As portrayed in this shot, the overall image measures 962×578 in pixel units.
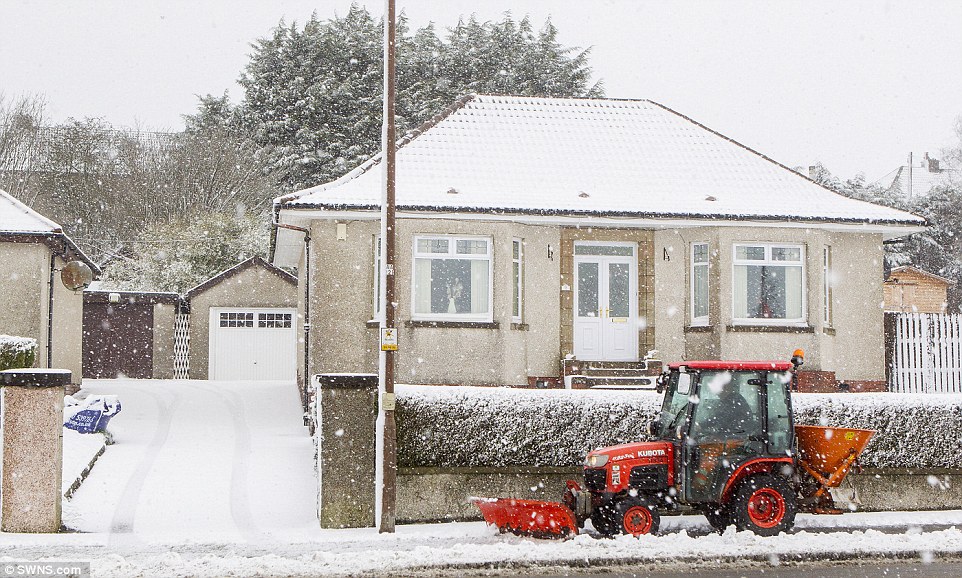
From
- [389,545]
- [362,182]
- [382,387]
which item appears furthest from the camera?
[362,182]

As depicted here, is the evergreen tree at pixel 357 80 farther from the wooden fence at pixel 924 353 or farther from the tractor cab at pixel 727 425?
the tractor cab at pixel 727 425

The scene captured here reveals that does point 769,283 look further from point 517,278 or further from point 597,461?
point 597,461

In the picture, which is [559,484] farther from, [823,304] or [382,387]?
[823,304]

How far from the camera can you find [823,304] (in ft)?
62.7

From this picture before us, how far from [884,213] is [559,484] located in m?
10.3

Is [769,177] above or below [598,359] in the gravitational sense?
above

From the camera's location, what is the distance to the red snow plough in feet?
34.1

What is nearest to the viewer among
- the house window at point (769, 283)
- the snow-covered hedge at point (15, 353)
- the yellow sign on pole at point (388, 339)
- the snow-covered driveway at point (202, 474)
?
the yellow sign on pole at point (388, 339)

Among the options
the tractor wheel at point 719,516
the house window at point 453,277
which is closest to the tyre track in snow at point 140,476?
the house window at point 453,277

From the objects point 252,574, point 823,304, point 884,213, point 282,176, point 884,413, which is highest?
point 282,176

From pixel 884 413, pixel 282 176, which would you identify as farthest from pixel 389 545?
A: pixel 282 176

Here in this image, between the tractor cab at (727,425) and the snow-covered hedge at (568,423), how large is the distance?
5.39 ft

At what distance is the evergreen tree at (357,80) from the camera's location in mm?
41844

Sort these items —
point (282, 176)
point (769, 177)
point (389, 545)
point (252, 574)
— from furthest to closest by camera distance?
point (282, 176), point (769, 177), point (389, 545), point (252, 574)
